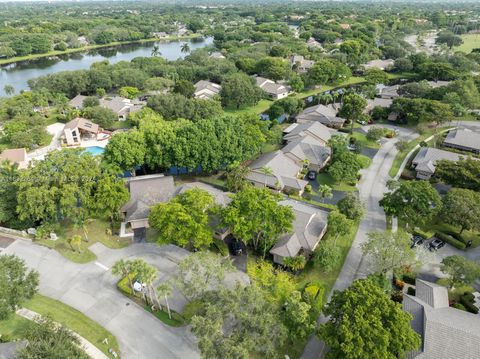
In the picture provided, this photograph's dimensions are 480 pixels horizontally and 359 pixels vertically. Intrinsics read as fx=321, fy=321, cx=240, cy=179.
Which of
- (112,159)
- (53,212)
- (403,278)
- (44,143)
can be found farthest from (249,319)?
(44,143)

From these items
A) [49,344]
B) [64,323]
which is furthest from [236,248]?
[49,344]

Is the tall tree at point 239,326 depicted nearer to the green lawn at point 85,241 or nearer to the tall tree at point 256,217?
the tall tree at point 256,217

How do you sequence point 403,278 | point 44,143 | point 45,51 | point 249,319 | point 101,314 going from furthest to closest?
1. point 45,51
2. point 44,143
3. point 403,278
4. point 101,314
5. point 249,319

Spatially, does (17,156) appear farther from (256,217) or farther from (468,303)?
(468,303)

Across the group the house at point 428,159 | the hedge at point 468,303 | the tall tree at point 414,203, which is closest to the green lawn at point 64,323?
the hedge at point 468,303

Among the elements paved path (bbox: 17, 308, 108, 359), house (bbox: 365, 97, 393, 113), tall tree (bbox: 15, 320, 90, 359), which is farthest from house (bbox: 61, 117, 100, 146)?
house (bbox: 365, 97, 393, 113)

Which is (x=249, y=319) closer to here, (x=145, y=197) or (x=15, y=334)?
(x=15, y=334)
